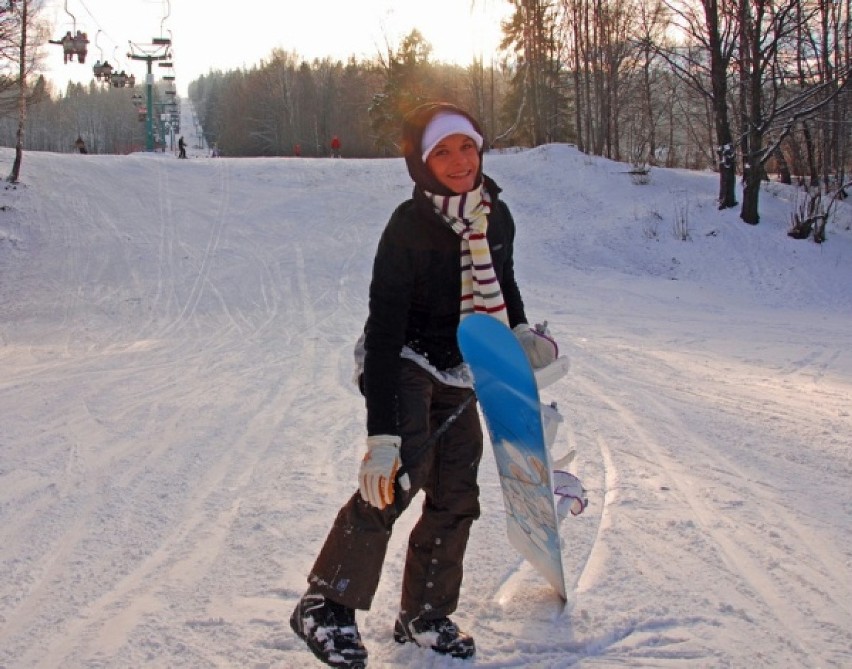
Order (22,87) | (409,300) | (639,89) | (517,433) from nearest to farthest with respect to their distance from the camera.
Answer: (409,300), (517,433), (22,87), (639,89)

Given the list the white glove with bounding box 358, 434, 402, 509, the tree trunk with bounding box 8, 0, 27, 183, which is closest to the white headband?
the white glove with bounding box 358, 434, 402, 509

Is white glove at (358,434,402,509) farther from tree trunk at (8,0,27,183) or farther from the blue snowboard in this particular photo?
tree trunk at (8,0,27,183)

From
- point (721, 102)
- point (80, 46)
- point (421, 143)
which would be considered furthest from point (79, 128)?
point (421, 143)

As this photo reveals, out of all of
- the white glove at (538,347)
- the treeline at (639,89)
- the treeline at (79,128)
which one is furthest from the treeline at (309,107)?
the white glove at (538,347)

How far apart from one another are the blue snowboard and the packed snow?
23 cm

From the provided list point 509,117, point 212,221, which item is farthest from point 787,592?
point 509,117

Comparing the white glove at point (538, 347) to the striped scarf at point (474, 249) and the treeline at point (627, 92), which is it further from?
the treeline at point (627, 92)

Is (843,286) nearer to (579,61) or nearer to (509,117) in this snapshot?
(579,61)

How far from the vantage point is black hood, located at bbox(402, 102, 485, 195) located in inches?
94.8

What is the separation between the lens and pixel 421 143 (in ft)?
7.95

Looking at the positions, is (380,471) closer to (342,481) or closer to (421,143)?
(421,143)

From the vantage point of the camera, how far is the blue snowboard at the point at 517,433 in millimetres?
2430

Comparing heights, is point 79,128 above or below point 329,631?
above

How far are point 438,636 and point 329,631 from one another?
43 centimetres
